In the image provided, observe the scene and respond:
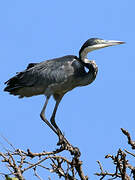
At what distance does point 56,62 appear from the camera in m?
7.97

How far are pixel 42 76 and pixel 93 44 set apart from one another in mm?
1146

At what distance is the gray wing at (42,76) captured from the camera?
776 centimetres

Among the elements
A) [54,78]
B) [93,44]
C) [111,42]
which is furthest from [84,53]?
[54,78]

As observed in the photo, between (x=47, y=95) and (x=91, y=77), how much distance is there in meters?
0.86

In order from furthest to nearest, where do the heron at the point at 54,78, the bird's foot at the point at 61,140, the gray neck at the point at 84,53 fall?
the gray neck at the point at 84,53
the heron at the point at 54,78
the bird's foot at the point at 61,140

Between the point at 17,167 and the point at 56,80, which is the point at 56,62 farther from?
the point at 17,167

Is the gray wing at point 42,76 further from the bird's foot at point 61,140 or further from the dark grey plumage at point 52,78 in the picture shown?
the bird's foot at point 61,140

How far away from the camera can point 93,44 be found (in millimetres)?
8242

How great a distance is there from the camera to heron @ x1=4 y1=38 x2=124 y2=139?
773 cm

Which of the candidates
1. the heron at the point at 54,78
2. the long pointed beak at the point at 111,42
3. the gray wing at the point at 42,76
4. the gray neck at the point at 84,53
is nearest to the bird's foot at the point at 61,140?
the heron at the point at 54,78

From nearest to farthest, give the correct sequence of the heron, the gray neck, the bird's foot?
1. the bird's foot
2. the heron
3. the gray neck

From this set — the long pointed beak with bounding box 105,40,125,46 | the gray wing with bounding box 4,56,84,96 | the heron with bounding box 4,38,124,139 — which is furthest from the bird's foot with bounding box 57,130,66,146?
the long pointed beak with bounding box 105,40,125,46

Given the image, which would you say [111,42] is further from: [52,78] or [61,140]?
[61,140]

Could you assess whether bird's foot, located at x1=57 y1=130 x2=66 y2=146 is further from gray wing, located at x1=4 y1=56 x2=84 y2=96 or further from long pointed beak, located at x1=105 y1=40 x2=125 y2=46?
long pointed beak, located at x1=105 y1=40 x2=125 y2=46
